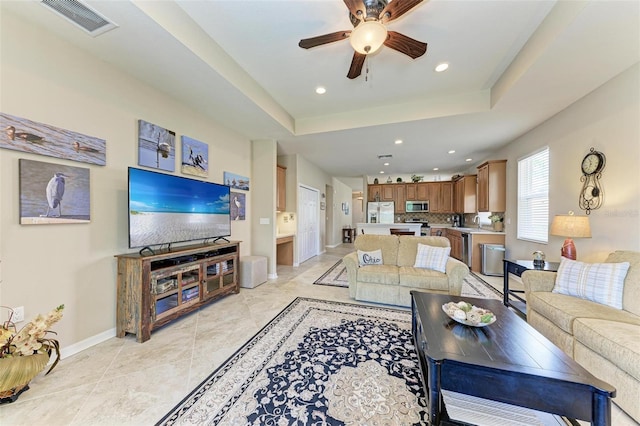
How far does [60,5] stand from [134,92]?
3.02ft

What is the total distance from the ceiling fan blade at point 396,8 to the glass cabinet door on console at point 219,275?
10.7ft

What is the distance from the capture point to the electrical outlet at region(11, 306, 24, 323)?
1796 millimetres

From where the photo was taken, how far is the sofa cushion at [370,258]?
11.8ft

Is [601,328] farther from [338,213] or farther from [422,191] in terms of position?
[338,213]

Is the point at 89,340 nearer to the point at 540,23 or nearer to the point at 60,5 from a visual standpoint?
the point at 60,5

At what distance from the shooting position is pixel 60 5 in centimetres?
174

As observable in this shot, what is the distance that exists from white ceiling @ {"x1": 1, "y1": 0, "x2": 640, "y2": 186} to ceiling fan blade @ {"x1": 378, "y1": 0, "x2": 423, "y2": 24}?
Answer: 453 mm

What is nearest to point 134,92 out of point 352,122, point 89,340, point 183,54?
point 183,54

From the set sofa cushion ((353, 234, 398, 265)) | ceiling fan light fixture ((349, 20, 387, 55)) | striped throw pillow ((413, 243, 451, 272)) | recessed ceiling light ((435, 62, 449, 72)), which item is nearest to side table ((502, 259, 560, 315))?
striped throw pillow ((413, 243, 451, 272))

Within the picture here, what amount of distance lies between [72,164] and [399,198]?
790 centimetres

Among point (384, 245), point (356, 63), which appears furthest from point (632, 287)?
point (356, 63)

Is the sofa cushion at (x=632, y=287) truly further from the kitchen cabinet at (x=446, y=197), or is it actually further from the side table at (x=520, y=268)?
the kitchen cabinet at (x=446, y=197)

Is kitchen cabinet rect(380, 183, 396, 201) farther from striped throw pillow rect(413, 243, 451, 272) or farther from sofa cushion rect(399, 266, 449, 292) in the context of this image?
sofa cushion rect(399, 266, 449, 292)

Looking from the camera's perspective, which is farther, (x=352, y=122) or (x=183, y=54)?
(x=352, y=122)
